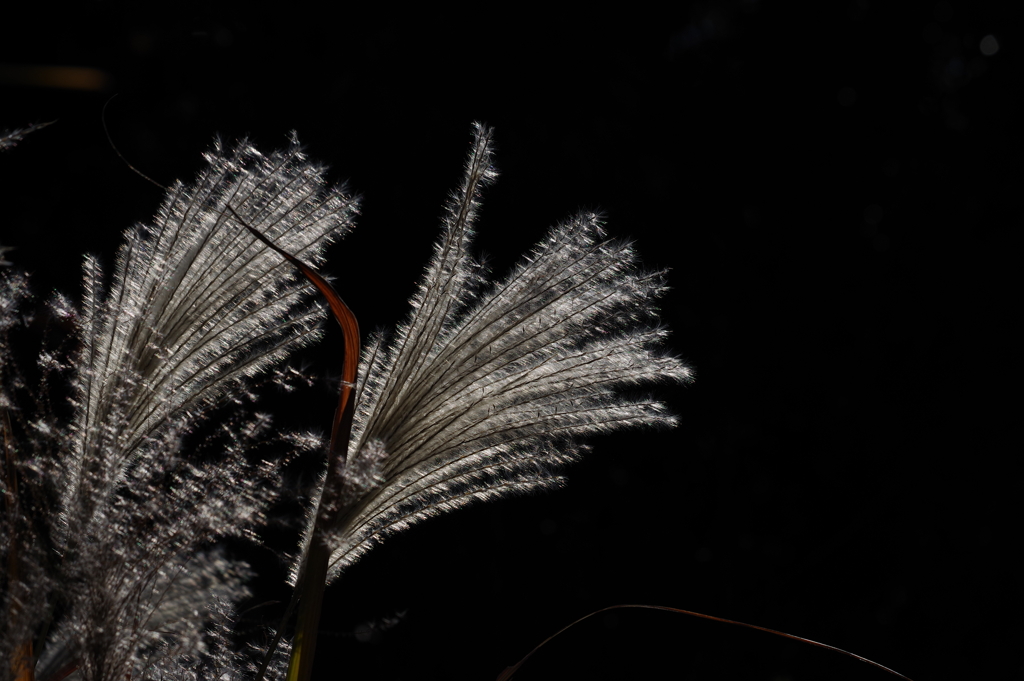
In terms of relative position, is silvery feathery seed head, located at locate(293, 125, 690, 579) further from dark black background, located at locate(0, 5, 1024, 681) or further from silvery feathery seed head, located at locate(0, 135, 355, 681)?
dark black background, located at locate(0, 5, 1024, 681)

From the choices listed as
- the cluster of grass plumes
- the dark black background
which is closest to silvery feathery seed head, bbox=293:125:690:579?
the cluster of grass plumes

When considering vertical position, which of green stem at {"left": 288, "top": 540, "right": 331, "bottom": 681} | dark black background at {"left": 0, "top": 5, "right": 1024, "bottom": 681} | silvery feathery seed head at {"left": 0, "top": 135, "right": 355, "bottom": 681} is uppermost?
dark black background at {"left": 0, "top": 5, "right": 1024, "bottom": 681}

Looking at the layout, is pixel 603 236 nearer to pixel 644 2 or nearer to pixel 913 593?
pixel 644 2

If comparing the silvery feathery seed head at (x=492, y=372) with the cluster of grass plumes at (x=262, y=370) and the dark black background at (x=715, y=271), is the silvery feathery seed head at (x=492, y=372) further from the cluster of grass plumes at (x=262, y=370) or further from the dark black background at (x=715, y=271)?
the dark black background at (x=715, y=271)

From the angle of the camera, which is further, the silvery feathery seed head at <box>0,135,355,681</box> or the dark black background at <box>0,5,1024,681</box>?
the dark black background at <box>0,5,1024,681</box>

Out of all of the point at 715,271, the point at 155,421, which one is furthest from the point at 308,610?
the point at 715,271

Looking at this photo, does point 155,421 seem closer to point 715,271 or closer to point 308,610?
point 308,610
